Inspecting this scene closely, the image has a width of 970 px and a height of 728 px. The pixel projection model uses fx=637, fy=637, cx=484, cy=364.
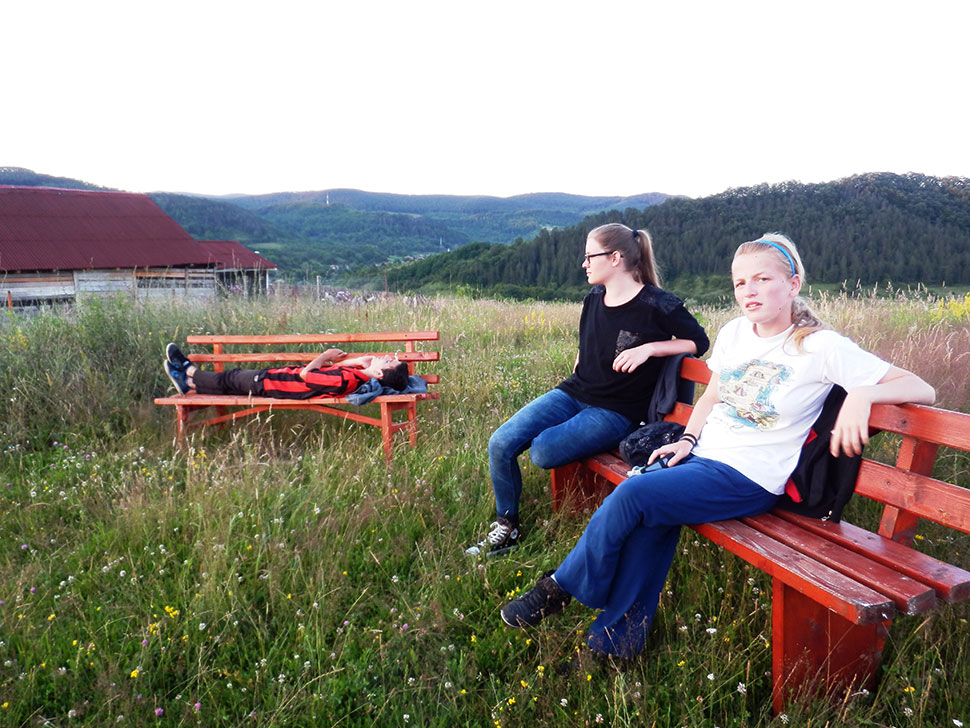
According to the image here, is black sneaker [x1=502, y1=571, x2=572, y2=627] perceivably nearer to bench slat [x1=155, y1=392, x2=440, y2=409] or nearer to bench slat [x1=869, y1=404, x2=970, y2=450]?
bench slat [x1=869, y1=404, x2=970, y2=450]

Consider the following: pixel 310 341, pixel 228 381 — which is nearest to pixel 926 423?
pixel 310 341

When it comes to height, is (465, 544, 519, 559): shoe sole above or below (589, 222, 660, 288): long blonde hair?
below

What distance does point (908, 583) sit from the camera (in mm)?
1902

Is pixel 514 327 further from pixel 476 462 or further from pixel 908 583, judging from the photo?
pixel 908 583

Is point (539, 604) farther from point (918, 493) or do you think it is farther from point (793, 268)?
point (793, 268)

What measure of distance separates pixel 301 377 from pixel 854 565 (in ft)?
12.5

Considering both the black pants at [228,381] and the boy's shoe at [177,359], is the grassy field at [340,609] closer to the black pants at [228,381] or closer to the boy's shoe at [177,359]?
the black pants at [228,381]

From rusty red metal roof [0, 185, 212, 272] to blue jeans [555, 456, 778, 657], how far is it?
24.0 metres

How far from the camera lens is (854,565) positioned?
203 cm

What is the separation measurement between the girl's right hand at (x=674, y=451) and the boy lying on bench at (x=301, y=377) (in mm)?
2428

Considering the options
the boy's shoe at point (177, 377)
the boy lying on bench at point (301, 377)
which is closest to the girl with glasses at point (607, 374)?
the boy lying on bench at point (301, 377)

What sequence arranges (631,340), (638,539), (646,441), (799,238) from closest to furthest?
1. (638,539)
2. (646,441)
3. (631,340)
4. (799,238)

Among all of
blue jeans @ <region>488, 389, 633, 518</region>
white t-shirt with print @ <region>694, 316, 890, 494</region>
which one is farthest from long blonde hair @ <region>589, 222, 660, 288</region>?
white t-shirt with print @ <region>694, 316, 890, 494</region>

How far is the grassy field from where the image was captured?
217 cm
